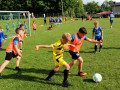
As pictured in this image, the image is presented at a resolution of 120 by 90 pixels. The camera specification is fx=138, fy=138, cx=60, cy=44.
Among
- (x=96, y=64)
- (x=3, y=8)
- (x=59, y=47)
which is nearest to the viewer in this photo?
(x=59, y=47)

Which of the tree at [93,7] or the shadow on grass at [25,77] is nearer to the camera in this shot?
the shadow on grass at [25,77]

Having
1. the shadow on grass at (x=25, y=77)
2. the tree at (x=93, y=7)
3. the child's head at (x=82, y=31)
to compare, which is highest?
the tree at (x=93, y=7)

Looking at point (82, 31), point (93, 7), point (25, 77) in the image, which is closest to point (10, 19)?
point (25, 77)

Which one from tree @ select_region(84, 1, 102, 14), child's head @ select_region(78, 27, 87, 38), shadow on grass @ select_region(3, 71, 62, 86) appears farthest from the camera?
tree @ select_region(84, 1, 102, 14)

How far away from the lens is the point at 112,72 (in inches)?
210

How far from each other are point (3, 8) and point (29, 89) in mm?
63134

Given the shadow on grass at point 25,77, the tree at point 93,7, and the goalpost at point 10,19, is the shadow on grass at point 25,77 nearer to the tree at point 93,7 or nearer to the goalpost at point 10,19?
the goalpost at point 10,19

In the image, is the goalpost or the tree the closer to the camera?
the goalpost

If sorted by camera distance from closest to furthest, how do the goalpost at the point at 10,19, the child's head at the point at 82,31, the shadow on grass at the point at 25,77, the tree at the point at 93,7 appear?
the child's head at the point at 82,31 → the shadow on grass at the point at 25,77 → the goalpost at the point at 10,19 → the tree at the point at 93,7

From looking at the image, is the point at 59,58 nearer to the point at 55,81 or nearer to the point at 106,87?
the point at 55,81

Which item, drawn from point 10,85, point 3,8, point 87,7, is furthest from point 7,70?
point 87,7

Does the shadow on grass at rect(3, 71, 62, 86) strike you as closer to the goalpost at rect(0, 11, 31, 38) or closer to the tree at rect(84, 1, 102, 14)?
the goalpost at rect(0, 11, 31, 38)

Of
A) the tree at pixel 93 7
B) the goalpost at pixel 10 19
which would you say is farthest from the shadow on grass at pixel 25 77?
the tree at pixel 93 7

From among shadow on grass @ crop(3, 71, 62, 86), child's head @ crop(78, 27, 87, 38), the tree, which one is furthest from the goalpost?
the tree
